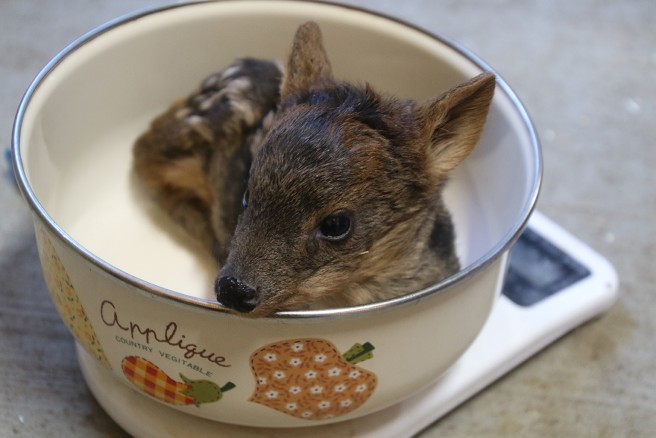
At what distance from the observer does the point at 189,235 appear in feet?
4.72

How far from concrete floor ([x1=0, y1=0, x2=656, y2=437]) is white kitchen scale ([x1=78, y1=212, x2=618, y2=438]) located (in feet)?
0.16

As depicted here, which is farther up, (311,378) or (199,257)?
(311,378)

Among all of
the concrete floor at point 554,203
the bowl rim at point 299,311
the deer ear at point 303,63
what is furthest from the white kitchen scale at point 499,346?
the deer ear at point 303,63

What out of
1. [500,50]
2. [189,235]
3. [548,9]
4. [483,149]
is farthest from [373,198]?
[548,9]

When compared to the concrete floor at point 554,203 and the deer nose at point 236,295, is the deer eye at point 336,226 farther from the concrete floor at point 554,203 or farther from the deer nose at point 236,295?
the concrete floor at point 554,203

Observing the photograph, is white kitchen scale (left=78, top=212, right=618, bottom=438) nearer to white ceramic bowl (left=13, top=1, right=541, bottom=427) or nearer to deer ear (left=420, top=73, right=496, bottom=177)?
white ceramic bowl (left=13, top=1, right=541, bottom=427)

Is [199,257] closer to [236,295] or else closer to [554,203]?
[236,295]

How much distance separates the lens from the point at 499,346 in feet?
4.00

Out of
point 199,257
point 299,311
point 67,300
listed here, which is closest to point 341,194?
point 299,311

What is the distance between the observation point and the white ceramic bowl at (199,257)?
2.90 ft

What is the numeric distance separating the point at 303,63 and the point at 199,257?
0.47 meters

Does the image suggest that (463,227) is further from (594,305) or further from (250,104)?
(250,104)

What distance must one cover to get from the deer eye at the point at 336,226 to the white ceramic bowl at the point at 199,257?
12 cm

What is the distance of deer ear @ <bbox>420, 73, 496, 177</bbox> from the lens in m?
0.97
